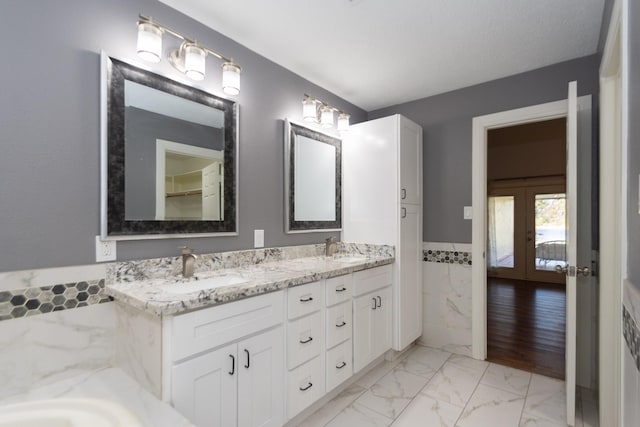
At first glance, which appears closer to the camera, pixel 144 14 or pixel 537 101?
pixel 144 14

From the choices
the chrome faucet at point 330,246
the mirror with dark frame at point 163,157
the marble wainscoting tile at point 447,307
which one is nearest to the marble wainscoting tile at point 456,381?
the marble wainscoting tile at point 447,307

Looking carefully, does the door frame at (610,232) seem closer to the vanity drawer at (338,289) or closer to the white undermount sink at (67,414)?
the vanity drawer at (338,289)

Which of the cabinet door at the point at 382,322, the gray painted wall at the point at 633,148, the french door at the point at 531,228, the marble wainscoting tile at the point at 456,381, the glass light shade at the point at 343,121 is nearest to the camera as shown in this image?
the gray painted wall at the point at 633,148

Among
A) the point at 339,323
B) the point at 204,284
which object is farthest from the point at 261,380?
the point at 339,323

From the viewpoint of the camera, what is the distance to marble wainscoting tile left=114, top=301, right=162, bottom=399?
1.22 m

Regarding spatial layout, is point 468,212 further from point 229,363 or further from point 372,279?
point 229,363

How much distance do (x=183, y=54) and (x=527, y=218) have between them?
6.67 meters

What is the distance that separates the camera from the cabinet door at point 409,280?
265cm

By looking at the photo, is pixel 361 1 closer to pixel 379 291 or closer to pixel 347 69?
pixel 347 69

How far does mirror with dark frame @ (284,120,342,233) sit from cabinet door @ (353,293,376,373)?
746 mm

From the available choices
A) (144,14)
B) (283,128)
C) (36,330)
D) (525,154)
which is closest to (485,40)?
(283,128)

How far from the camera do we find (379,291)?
2490 millimetres

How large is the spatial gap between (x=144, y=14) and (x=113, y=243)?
1234mm

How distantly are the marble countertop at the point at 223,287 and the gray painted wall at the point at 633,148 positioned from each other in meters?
1.35
